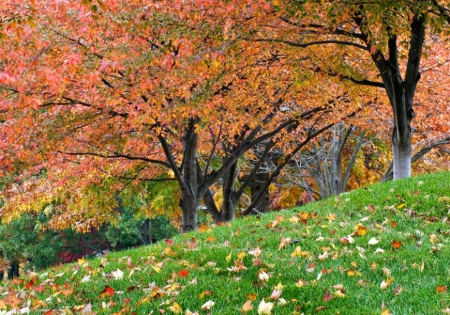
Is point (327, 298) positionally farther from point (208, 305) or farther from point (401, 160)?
point (401, 160)

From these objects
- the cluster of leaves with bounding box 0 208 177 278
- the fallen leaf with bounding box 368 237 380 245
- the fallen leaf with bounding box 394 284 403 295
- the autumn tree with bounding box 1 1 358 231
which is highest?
the autumn tree with bounding box 1 1 358 231

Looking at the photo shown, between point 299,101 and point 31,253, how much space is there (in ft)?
69.6

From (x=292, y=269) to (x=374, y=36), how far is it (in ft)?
15.5

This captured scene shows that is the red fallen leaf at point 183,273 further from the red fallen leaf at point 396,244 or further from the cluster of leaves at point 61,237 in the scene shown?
the cluster of leaves at point 61,237

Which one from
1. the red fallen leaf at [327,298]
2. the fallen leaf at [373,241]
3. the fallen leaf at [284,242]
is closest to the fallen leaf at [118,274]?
the fallen leaf at [284,242]

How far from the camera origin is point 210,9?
25.4 feet

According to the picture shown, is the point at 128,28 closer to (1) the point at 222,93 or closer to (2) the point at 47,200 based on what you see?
(1) the point at 222,93

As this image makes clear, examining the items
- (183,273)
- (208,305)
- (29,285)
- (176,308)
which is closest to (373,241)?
(183,273)

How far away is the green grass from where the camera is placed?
421 cm

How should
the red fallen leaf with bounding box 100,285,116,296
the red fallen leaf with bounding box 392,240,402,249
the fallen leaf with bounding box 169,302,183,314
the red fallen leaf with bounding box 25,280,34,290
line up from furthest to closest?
the red fallen leaf with bounding box 25,280,34,290 < the red fallen leaf with bounding box 392,240,402,249 < the red fallen leaf with bounding box 100,285,116,296 < the fallen leaf with bounding box 169,302,183,314

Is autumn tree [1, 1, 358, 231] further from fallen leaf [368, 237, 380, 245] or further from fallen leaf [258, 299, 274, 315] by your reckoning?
fallen leaf [258, 299, 274, 315]

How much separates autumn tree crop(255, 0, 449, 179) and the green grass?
6.48 ft

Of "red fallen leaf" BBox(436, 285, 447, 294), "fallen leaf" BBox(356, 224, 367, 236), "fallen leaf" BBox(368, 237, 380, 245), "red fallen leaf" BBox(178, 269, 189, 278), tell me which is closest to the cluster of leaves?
"fallen leaf" BBox(356, 224, 367, 236)

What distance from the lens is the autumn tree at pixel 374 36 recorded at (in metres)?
7.04
